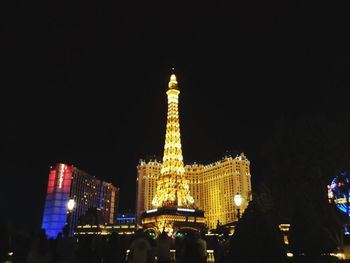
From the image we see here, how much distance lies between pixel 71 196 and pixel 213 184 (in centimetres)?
4503

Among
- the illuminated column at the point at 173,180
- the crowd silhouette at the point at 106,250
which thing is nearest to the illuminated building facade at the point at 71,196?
the illuminated column at the point at 173,180

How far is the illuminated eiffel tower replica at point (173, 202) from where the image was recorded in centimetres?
6619

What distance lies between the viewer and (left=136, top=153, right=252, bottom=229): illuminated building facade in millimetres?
104750

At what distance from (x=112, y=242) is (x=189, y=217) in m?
58.5

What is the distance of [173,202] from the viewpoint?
6881 cm

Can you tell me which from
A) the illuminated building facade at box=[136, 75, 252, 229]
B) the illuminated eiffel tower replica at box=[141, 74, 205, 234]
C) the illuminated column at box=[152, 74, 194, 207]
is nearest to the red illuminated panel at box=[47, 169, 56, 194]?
the illuminated building facade at box=[136, 75, 252, 229]

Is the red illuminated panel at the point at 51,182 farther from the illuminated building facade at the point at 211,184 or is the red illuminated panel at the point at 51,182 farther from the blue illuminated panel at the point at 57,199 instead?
the illuminated building facade at the point at 211,184

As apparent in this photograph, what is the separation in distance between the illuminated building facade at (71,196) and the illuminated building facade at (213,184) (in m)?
16.9

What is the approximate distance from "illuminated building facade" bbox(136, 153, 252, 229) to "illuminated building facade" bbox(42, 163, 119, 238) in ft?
55.5

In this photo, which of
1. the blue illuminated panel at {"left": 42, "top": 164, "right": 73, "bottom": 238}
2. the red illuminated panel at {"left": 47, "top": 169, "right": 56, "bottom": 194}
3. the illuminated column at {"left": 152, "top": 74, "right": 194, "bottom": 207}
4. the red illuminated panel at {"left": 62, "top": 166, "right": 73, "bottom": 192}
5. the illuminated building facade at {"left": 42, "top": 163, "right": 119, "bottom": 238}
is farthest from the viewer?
the red illuminated panel at {"left": 47, "top": 169, "right": 56, "bottom": 194}

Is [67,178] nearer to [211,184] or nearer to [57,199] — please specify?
[57,199]

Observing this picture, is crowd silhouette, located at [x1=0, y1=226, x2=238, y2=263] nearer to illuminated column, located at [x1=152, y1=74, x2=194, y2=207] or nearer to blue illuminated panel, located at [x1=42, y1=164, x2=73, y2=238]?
illuminated column, located at [x1=152, y1=74, x2=194, y2=207]

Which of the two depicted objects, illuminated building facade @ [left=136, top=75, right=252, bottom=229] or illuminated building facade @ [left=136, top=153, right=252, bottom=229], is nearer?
illuminated building facade @ [left=136, top=75, right=252, bottom=229]

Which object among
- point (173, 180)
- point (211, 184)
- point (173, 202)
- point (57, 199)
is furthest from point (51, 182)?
point (211, 184)
